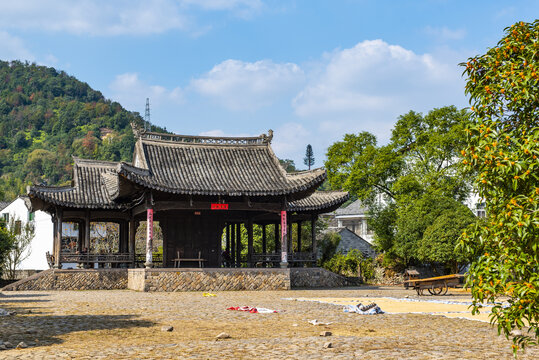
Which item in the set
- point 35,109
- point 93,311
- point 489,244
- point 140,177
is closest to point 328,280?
point 140,177

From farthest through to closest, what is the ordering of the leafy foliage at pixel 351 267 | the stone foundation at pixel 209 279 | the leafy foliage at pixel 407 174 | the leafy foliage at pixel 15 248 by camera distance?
the leafy foliage at pixel 15 248, the leafy foliage at pixel 351 267, the leafy foliage at pixel 407 174, the stone foundation at pixel 209 279

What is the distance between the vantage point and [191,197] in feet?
77.7

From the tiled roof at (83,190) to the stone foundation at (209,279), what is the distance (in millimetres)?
4003

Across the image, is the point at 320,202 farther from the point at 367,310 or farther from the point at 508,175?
the point at 508,175

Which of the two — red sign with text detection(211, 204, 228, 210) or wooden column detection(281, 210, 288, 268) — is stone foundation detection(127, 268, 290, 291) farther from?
red sign with text detection(211, 204, 228, 210)

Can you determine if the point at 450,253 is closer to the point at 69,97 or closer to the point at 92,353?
the point at 92,353

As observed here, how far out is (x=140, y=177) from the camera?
2241cm

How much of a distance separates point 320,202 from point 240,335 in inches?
746

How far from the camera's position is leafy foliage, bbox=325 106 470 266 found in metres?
29.7

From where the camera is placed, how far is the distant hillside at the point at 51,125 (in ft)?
341

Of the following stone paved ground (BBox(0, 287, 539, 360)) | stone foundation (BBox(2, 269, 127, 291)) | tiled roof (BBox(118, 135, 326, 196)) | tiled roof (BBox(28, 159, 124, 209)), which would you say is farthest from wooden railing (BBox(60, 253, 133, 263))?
stone paved ground (BBox(0, 287, 539, 360))

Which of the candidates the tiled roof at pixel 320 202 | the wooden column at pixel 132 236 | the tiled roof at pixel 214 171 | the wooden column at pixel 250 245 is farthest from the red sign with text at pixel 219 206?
the wooden column at pixel 132 236

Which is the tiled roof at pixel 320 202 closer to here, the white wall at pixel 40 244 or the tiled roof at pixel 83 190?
the tiled roof at pixel 83 190

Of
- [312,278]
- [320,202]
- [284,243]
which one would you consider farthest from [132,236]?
[320,202]
